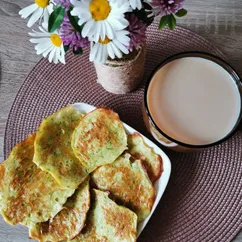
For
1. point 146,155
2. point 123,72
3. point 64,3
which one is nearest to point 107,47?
point 64,3

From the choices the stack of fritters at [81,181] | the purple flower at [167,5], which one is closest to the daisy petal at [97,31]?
the purple flower at [167,5]

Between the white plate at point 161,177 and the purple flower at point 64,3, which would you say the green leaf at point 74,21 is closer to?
the purple flower at point 64,3

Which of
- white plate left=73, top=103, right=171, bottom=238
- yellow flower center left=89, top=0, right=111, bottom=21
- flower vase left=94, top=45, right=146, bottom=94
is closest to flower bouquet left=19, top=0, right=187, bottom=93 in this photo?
yellow flower center left=89, top=0, right=111, bottom=21

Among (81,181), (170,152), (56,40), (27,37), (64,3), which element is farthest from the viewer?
(27,37)

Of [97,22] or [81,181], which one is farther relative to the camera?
[81,181]

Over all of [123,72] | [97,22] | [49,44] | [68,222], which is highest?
[97,22]

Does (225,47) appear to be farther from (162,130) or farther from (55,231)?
(55,231)

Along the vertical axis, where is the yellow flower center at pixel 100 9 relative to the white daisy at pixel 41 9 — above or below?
above

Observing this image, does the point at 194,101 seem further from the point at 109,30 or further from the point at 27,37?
the point at 27,37
